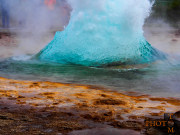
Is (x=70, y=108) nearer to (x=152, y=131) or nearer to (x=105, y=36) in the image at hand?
(x=152, y=131)

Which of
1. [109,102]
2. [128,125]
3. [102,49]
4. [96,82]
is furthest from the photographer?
[102,49]

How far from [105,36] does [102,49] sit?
0.35 metres

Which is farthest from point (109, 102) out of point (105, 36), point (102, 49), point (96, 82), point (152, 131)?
point (105, 36)

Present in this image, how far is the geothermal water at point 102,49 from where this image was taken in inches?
179

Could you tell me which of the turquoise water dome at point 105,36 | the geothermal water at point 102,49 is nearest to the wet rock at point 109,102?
the geothermal water at point 102,49

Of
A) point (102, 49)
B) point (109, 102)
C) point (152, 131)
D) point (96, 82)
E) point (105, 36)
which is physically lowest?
point (152, 131)

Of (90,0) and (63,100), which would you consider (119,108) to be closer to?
(63,100)

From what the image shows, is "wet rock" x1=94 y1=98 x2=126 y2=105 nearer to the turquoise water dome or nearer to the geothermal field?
the geothermal field

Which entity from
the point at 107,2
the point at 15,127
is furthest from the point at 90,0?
the point at 15,127

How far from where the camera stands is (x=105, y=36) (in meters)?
5.30

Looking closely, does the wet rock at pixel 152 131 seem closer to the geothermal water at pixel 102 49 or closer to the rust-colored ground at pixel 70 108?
the rust-colored ground at pixel 70 108

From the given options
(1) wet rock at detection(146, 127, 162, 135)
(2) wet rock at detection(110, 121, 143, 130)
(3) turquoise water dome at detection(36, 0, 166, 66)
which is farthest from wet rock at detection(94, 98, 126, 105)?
(3) turquoise water dome at detection(36, 0, 166, 66)

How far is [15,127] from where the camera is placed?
172 cm

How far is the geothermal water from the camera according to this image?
4535 mm
